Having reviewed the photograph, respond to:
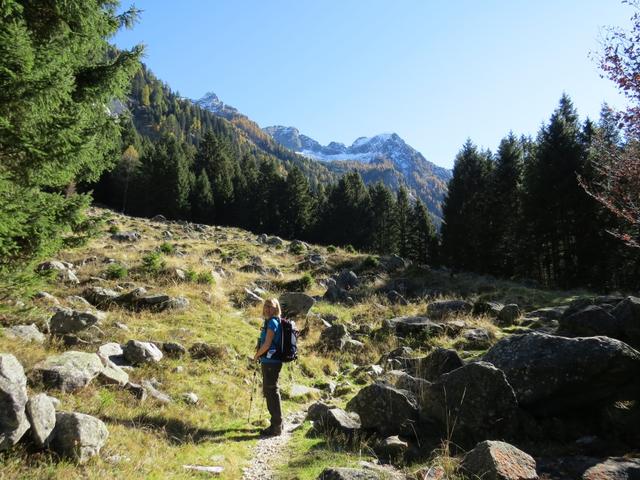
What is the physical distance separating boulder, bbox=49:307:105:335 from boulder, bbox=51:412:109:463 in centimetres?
435

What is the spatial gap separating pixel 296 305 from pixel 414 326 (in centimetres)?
441

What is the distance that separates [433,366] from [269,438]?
3.74 m

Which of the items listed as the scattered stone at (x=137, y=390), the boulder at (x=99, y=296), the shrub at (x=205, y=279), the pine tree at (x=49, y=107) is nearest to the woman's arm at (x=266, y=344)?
the scattered stone at (x=137, y=390)

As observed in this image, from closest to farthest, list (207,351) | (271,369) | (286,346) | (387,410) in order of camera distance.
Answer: (387,410), (271,369), (286,346), (207,351)

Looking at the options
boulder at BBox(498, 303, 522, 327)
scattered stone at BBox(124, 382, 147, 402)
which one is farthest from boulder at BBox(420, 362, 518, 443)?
boulder at BBox(498, 303, 522, 327)

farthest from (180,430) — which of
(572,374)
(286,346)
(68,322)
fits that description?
(572,374)

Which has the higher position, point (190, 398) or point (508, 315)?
point (508, 315)

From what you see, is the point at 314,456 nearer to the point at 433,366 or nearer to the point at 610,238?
the point at 433,366

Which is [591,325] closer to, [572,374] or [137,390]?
[572,374]

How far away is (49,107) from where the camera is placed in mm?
6340

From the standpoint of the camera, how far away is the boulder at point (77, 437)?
4863 millimetres

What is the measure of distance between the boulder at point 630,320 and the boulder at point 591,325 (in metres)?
0.09

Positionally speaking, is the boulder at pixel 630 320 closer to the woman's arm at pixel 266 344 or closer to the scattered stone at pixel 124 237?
the woman's arm at pixel 266 344

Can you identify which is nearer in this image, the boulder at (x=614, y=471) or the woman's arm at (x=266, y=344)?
the boulder at (x=614, y=471)
